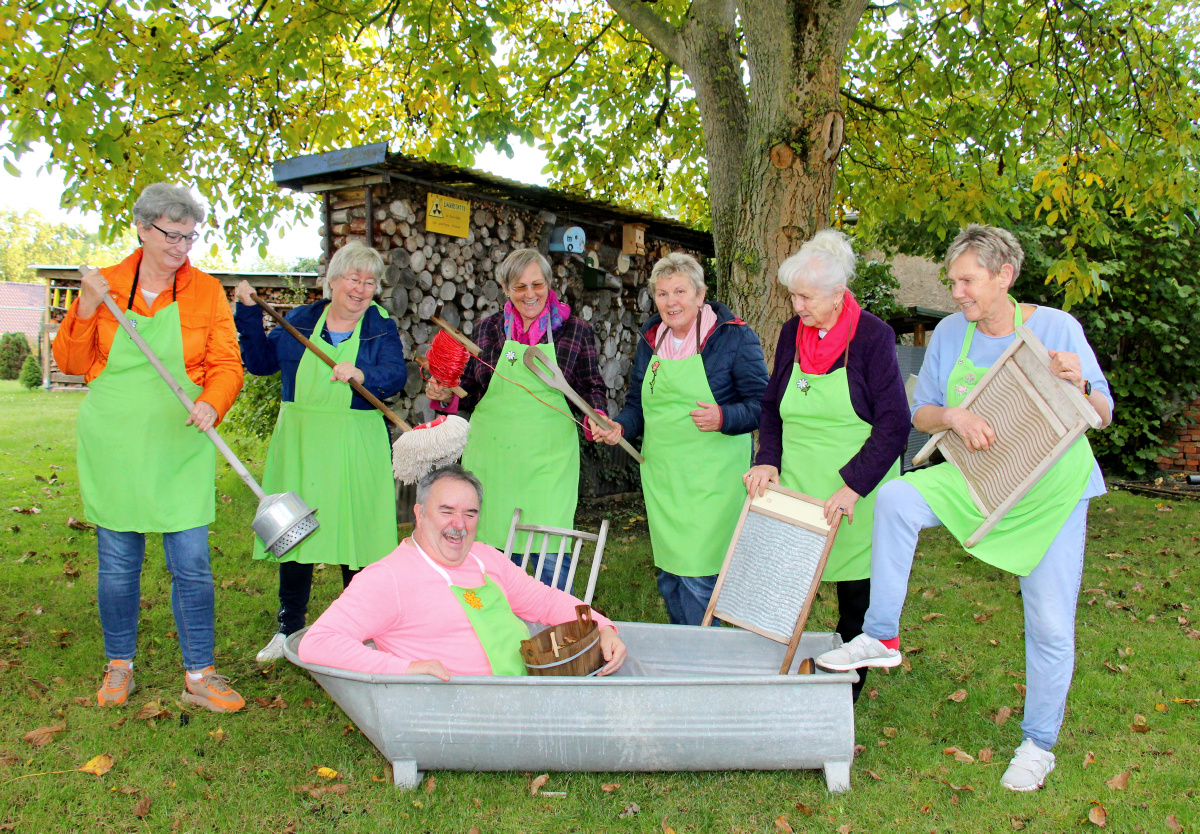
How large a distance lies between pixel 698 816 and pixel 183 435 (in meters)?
2.36

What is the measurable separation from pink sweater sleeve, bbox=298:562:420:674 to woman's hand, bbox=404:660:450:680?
0.08 ft

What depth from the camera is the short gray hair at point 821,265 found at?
10.3 ft

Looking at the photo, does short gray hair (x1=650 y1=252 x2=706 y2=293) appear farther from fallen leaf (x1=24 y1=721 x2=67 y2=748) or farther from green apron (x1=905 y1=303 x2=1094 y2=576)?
fallen leaf (x1=24 y1=721 x2=67 y2=748)

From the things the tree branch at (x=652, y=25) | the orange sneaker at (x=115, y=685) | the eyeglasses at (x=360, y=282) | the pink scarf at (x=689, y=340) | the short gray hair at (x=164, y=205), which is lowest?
the orange sneaker at (x=115, y=685)

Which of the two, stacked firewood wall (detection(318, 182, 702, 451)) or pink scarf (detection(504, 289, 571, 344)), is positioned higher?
stacked firewood wall (detection(318, 182, 702, 451))

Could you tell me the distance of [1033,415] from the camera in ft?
8.79

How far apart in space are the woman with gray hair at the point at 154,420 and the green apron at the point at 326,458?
387mm

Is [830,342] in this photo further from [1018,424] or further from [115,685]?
[115,685]

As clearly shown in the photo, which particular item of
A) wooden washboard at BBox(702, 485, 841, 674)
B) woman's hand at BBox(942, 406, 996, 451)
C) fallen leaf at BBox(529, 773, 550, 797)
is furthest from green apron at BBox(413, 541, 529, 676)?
woman's hand at BBox(942, 406, 996, 451)

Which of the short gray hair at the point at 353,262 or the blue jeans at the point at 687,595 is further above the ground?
the short gray hair at the point at 353,262

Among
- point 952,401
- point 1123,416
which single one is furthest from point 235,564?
point 1123,416

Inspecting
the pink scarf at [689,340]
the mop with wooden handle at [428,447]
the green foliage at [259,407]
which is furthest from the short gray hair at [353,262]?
the green foliage at [259,407]

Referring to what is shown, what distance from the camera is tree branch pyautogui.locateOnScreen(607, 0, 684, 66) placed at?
6000 millimetres

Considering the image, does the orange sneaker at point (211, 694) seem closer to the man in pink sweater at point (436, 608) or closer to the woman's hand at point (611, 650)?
the man in pink sweater at point (436, 608)
